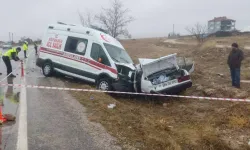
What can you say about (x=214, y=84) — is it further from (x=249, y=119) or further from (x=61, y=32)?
(x=61, y=32)

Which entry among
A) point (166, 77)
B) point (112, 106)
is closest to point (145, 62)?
point (166, 77)

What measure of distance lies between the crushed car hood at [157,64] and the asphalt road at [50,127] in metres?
2.94

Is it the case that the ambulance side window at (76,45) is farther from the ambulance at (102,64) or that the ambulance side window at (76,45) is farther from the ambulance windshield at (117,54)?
the ambulance windshield at (117,54)

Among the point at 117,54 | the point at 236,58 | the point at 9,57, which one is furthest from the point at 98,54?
the point at 236,58

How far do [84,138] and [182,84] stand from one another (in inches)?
222

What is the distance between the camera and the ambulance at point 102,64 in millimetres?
10320

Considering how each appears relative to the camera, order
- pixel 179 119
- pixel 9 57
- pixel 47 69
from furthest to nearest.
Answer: pixel 9 57
pixel 47 69
pixel 179 119

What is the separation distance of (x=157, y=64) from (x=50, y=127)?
553 centimetres

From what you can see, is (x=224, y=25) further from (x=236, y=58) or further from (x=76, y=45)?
(x=76, y=45)

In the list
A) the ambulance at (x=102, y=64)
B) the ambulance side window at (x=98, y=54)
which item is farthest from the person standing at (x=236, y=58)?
the ambulance side window at (x=98, y=54)

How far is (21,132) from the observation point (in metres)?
5.57

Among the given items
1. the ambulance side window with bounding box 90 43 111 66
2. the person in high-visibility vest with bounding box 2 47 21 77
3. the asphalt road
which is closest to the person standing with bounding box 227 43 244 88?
the ambulance side window with bounding box 90 43 111 66

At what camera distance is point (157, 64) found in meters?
10.6

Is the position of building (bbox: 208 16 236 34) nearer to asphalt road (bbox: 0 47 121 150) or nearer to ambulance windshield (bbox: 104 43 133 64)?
ambulance windshield (bbox: 104 43 133 64)
